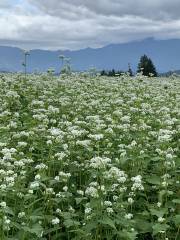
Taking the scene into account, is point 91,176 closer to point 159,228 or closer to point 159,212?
point 159,212

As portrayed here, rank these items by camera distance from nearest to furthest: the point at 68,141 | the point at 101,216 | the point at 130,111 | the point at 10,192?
1. the point at 101,216
2. the point at 10,192
3. the point at 68,141
4. the point at 130,111

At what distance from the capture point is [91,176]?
9281 millimetres

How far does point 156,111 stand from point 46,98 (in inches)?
155

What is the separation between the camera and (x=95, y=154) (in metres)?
10.3

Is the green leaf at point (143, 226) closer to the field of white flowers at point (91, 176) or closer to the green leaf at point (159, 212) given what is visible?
Answer: the field of white flowers at point (91, 176)

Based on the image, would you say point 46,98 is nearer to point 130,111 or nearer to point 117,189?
point 130,111

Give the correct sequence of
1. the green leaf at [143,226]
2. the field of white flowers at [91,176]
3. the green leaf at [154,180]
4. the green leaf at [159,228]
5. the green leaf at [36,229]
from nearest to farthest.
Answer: the green leaf at [36,229] < the green leaf at [159,228] < the field of white flowers at [91,176] < the green leaf at [143,226] < the green leaf at [154,180]

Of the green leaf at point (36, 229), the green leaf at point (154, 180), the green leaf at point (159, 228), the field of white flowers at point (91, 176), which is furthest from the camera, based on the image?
the green leaf at point (154, 180)

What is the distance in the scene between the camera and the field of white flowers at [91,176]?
312 inches

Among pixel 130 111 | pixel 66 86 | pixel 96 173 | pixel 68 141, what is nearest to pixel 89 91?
pixel 66 86

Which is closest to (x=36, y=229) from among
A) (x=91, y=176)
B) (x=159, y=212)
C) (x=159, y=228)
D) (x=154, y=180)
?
(x=159, y=228)

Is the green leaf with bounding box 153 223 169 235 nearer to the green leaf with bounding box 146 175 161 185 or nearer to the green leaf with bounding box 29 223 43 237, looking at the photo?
the green leaf with bounding box 146 175 161 185

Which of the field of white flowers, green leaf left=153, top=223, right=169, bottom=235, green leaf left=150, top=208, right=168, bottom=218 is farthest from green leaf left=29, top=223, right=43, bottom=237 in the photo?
green leaf left=150, top=208, right=168, bottom=218

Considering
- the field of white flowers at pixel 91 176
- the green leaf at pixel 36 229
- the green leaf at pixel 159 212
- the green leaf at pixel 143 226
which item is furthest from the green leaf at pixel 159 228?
the green leaf at pixel 36 229
